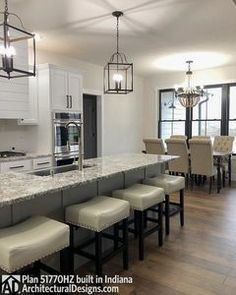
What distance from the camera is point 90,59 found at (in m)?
5.61

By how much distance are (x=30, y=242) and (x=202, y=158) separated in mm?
4358

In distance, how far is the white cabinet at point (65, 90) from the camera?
176 inches

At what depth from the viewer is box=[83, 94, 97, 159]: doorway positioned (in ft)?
19.9

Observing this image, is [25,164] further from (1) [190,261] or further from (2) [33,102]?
(1) [190,261]

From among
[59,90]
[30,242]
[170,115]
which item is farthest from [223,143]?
[30,242]

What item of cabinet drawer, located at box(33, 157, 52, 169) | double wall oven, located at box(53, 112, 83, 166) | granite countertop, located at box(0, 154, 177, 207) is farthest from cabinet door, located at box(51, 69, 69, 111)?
granite countertop, located at box(0, 154, 177, 207)

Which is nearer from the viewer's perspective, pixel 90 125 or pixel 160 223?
pixel 160 223

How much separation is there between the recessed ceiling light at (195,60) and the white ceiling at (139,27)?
0.02 meters

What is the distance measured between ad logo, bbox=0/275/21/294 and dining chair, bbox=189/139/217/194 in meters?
4.28

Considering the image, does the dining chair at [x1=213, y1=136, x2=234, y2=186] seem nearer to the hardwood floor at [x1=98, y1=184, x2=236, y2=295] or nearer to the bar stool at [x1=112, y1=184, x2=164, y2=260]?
the hardwood floor at [x1=98, y1=184, x2=236, y2=295]

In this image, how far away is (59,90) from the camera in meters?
4.55

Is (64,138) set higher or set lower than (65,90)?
lower

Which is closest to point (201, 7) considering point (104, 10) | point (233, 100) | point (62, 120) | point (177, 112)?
point (104, 10)

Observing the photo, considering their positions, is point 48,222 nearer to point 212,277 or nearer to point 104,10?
point 212,277
